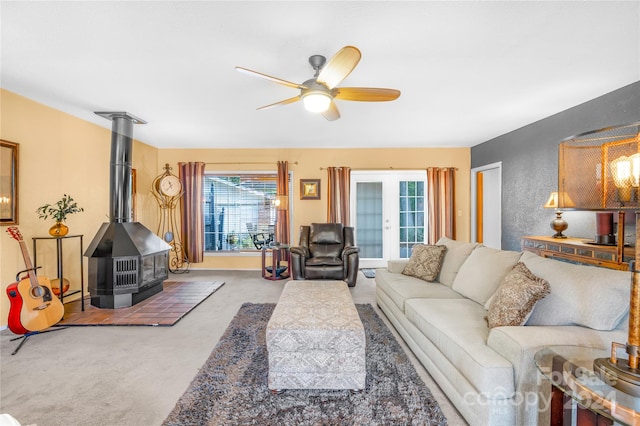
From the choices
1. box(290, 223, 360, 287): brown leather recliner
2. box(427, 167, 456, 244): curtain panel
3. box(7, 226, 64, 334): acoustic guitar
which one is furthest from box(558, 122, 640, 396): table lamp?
box(427, 167, 456, 244): curtain panel

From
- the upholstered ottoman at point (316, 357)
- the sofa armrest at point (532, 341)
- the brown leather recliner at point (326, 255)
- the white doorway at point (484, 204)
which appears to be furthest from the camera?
the white doorway at point (484, 204)

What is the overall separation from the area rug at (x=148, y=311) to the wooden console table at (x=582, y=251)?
4289mm

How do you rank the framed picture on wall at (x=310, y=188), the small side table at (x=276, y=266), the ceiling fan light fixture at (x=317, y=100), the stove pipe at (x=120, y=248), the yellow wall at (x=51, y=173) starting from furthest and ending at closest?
the framed picture on wall at (x=310, y=188) < the small side table at (x=276, y=266) < the stove pipe at (x=120, y=248) < the yellow wall at (x=51, y=173) < the ceiling fan light fixture at (x=317, y=100)

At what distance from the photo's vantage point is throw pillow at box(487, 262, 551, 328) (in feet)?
5.52

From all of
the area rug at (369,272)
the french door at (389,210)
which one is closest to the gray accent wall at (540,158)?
the french door at (389,210)

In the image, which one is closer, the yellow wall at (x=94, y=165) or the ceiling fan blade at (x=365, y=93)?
the ceiling fan blade at (x=365, y=93)

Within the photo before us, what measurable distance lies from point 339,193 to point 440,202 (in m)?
1.98

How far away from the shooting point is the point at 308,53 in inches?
91.0

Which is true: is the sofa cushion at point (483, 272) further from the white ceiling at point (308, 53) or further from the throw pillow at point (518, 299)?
the white ceiling at point (308, 53)

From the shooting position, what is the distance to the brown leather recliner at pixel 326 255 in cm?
444

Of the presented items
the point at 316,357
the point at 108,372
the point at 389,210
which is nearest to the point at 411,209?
the point at 389,210

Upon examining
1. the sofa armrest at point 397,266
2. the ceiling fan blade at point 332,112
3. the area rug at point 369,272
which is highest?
the ceiling fan blade at point 332,112

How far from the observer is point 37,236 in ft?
10.9

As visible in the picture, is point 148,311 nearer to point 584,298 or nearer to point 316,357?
point 316,357
